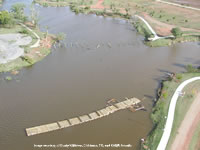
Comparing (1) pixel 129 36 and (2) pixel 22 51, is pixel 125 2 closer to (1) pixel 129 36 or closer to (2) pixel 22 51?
A: (1) pixel 129 36

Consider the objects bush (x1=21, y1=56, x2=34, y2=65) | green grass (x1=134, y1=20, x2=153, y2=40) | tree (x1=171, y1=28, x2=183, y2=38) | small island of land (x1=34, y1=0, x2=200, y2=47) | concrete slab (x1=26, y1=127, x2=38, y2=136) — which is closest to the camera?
concrete slab (x1=26, y1=127, x2=38, y2=136)

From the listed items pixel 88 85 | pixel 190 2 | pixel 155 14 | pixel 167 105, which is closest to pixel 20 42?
pixel 88 85

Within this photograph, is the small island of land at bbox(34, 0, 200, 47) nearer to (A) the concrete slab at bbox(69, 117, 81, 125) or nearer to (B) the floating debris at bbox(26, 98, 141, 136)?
(B) the floating debris at bbox(26, 98, 141, 136)

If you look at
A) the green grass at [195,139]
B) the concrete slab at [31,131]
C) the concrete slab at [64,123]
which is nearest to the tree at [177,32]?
the green grass at [195,139]

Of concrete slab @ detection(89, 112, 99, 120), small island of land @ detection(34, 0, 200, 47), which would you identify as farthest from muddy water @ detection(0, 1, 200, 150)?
small island of land @ detection(34, 0, 200, 47)

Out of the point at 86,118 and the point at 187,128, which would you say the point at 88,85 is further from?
the point at 187,128

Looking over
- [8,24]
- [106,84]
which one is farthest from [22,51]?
[106,84]

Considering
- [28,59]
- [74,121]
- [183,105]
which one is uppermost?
[28,59]
